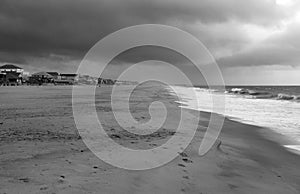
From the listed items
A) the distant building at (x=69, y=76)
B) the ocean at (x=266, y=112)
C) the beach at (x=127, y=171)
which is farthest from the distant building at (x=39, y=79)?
the beach at (x=127, y=171)

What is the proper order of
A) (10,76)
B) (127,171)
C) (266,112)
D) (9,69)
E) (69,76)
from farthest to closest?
(69,76), (9,69), (10,76), (266,112), (127,171)

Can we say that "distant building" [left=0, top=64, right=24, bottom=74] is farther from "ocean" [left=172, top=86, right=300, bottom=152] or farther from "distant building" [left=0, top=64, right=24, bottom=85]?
"ocean" [left=172, top=86, right=300, bottom=152]

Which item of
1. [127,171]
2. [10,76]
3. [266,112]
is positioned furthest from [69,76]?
[127,171]

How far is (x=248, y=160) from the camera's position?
677 cm

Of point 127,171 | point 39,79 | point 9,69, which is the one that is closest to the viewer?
point 127,171

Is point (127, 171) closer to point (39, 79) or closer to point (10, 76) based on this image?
point (10, 76)

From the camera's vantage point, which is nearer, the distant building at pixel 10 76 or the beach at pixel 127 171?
the beach at pixel 127 171

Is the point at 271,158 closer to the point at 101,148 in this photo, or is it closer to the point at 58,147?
the point at 101,148

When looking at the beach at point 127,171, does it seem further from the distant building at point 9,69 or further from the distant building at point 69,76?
the distant building at point 69,76

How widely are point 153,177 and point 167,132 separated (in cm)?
460

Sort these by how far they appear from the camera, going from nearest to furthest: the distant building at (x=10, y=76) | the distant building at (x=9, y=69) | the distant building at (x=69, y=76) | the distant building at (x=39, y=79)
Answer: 1. the distant building at (x=10, y=76)
2. the distant building at (x=39, y=79)
3. the distant building at (x=9, y=69)
4. the distant building at (x=69, y=76)

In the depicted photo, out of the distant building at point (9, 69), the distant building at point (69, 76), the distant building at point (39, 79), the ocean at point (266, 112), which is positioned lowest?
the ocean at point (266, 112)

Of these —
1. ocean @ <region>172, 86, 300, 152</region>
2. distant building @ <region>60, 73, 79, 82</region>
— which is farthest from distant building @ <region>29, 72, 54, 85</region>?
ocean @ <region>172, 86, 300, 152</region>

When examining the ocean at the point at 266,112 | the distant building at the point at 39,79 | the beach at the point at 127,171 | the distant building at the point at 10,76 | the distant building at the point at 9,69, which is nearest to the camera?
the beach at the point at 127,171
